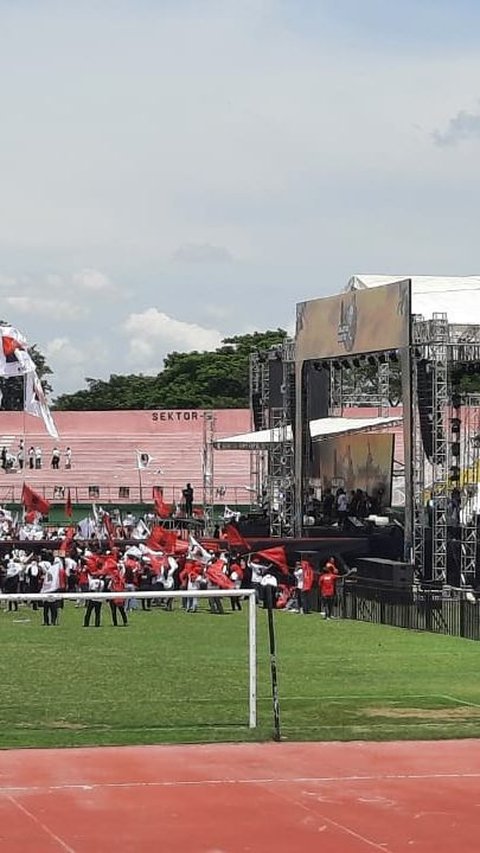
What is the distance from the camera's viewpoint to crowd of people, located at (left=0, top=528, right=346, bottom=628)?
3503cm

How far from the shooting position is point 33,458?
7431 centimetres

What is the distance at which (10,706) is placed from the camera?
62.1 feet

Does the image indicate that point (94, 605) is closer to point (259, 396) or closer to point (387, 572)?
point (387, 572)

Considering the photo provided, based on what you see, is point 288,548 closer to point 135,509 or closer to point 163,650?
point 163,650

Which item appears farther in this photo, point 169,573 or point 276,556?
point 276,556

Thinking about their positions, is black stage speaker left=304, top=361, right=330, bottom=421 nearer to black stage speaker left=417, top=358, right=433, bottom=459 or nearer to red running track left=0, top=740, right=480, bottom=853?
black stage speaker left=417, top=358, right=433, bottom=459

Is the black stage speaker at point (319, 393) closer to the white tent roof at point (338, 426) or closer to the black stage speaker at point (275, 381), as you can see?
the white tent roof at point (338, 426)

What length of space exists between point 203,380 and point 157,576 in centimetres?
6127

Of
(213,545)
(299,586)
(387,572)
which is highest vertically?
(213,545)

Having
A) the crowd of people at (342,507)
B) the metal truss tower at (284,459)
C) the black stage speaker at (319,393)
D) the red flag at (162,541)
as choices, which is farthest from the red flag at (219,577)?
the black stage speaker at (319,393)

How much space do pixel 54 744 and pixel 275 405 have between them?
110ft

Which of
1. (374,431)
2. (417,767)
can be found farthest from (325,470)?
(417,767)

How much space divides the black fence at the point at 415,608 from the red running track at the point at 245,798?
14193 millimetres

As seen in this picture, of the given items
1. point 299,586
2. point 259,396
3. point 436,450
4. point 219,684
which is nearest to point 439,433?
point 436,450
